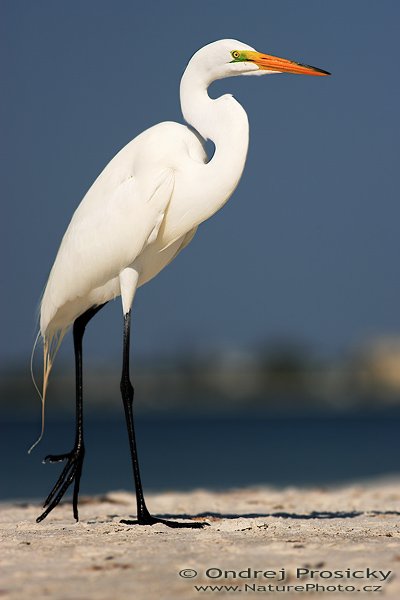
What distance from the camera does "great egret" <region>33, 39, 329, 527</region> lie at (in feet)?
19.9

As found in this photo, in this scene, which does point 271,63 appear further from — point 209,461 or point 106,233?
point 209,461

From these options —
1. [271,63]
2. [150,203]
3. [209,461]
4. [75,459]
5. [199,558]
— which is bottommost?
[209,461]

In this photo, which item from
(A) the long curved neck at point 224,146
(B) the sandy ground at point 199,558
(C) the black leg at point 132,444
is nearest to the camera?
(B) the sandy ground at point 199,558

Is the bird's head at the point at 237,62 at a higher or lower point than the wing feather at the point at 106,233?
higher

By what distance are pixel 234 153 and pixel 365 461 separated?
818 inches

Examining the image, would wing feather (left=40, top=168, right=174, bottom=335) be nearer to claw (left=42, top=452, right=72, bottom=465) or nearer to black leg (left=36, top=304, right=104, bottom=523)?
black leg (left=36, top=304, right=104, bottom=523)

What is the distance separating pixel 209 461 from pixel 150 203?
848 inches

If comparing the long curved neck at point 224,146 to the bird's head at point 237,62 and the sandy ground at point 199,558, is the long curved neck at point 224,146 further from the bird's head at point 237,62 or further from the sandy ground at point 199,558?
the sandy ground at point 199,558

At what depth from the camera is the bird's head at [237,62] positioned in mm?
6426

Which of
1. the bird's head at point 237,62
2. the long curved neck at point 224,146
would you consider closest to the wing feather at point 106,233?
the long curved neck at point 224,146

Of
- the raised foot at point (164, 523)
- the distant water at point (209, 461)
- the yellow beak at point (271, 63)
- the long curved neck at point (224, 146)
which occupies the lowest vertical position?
the distant water at point (209, 461)

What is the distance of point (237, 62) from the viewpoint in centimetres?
644

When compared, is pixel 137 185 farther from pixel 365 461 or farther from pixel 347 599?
pixel 365 461

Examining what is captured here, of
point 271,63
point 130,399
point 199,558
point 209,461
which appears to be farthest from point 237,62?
point 209,461
